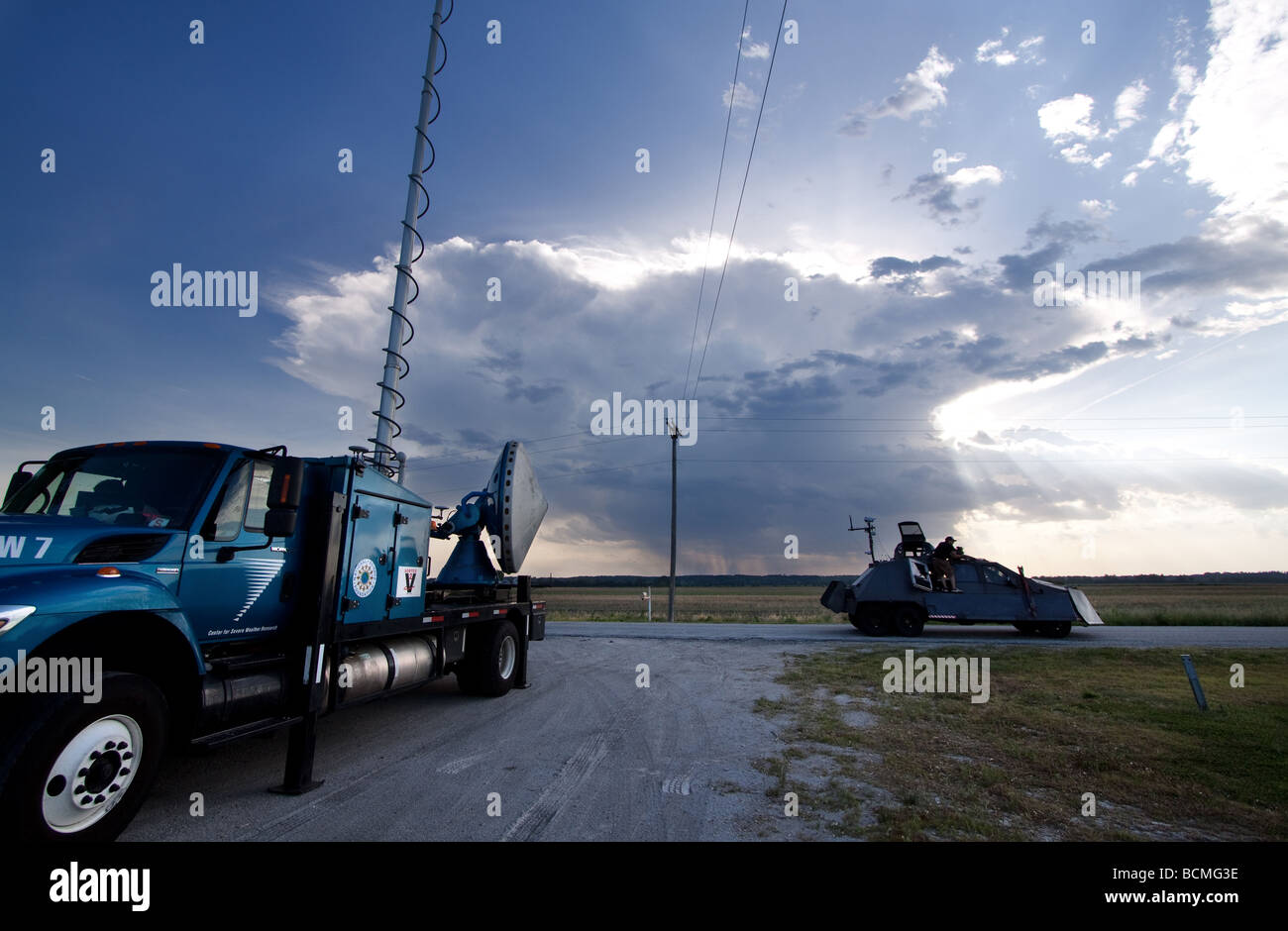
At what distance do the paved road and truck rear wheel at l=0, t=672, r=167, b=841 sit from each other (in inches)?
20.6

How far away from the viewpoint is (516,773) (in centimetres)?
559

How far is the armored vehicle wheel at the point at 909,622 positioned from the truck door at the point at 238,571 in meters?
16.2

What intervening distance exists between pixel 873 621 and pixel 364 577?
1537 centimetres

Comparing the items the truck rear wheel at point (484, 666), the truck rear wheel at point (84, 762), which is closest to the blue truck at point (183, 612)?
the truck rear wheel at point (84, 762)

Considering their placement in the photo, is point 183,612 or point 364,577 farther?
point 364,577

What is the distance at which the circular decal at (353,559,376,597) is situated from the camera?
6.32 m

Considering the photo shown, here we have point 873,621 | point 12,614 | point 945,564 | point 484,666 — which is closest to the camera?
point 12,614

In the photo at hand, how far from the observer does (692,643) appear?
16.8 meters

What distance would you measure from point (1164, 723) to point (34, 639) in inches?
401

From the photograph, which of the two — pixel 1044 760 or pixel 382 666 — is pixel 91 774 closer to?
pixel 382 666

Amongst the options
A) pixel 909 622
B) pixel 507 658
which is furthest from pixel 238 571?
pixel 909 622

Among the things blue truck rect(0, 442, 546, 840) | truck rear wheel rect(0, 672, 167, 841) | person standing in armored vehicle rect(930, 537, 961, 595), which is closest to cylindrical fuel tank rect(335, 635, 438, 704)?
blue truck rect(0, 442, 546, 840)

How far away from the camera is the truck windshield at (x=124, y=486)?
4.87 m
